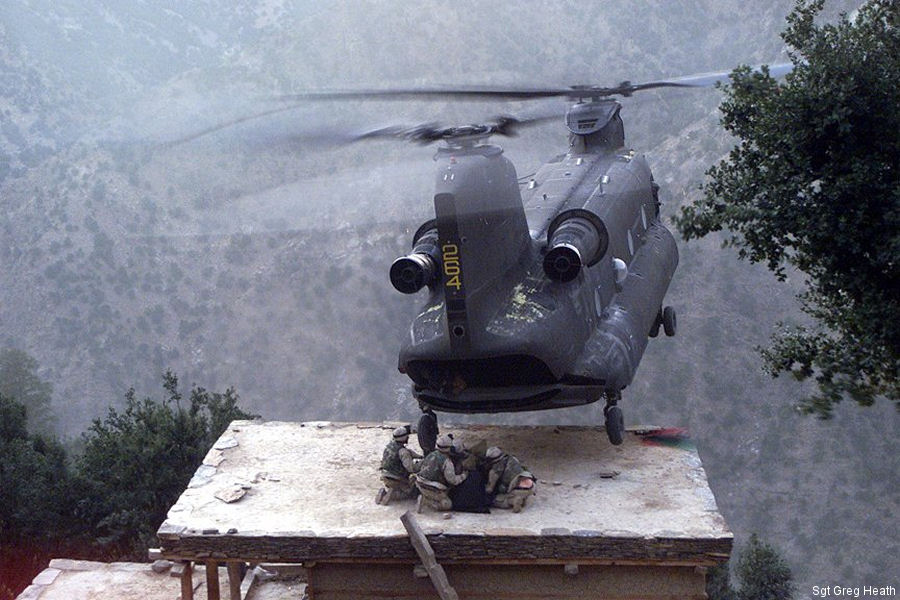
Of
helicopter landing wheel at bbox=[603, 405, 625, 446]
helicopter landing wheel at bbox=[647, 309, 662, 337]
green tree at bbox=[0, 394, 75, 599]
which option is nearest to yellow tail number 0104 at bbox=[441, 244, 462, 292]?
helicopter landing wheel at bbox=[603, 405, 625, 446]

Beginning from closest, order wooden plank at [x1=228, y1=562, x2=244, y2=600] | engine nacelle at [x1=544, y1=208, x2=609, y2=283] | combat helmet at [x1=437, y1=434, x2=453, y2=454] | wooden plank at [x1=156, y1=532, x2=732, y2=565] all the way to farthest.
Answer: wooden plank at [x1=156, y1=532, x2=732, y2=565], combat helmet at [x1=437, y1=434, x2=453, y2=454], engine nacelle at [x1=544, y1=208, x2=609, y2=283], wooden plank at [x1=228, y1=562, x2=244, y2=600]

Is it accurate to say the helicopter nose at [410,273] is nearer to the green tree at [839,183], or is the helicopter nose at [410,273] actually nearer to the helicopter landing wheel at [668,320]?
the green tree at [839,183]

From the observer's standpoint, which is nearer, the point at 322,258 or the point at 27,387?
the point at 27,387

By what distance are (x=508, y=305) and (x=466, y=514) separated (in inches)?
105

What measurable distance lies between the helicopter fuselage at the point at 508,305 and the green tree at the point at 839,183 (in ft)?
6.09

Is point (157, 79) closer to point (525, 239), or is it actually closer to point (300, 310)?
point (300, 310)

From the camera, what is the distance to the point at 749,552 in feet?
85.6

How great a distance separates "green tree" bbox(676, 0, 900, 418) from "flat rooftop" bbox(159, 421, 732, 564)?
7.48 feet

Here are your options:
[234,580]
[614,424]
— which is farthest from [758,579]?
[234,580]

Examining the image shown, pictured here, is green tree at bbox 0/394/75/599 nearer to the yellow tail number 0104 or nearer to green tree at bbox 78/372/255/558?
green tree at bbox 78/372/255/558

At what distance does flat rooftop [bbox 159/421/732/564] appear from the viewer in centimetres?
1297

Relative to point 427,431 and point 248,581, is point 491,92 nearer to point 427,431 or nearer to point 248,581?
point 427,431

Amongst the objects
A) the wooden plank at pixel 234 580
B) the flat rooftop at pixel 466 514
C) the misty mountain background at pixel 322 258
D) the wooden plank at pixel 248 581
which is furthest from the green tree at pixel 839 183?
the misty mountain background at pixel 322 258

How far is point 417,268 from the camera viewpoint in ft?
45.2
